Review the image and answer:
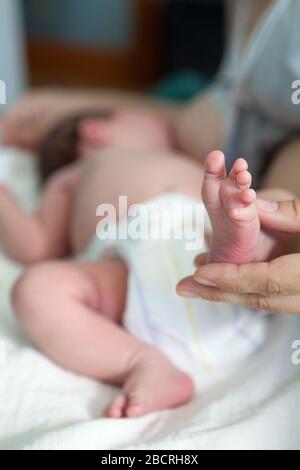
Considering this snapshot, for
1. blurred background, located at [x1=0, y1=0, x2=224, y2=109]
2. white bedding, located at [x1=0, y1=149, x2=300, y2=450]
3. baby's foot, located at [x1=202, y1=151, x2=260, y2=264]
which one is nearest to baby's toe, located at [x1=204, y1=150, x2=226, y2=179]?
baby's foot, located at [x1=202, y1=151, x2=260, y2=264]

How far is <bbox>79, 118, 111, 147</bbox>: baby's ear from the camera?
1.01 meters

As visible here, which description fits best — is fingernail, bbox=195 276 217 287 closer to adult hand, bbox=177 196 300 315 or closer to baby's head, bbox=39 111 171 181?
adult hand, bbox=177 196 300 315

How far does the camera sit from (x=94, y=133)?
1.01 m

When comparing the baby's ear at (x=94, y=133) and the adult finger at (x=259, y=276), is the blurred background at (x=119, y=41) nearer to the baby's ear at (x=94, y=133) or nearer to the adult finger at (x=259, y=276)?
the baby's ear at (x=94, y=133)

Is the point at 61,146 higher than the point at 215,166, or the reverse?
the point at 215,166

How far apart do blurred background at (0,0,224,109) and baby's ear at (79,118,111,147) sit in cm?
117

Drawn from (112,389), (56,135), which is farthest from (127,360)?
(56,135)

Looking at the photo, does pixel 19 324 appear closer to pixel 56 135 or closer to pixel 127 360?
pixel 127 360

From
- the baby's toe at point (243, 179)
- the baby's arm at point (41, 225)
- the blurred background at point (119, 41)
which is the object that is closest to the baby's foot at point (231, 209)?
the baby's toe at point (243, 179)

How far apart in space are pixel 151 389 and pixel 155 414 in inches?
0.8

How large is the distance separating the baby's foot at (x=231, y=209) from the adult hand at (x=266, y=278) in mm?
13

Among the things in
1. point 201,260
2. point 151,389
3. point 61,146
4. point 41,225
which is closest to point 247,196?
point 201,260

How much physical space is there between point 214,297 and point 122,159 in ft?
1.30

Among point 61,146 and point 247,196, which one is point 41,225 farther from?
point 247,196
